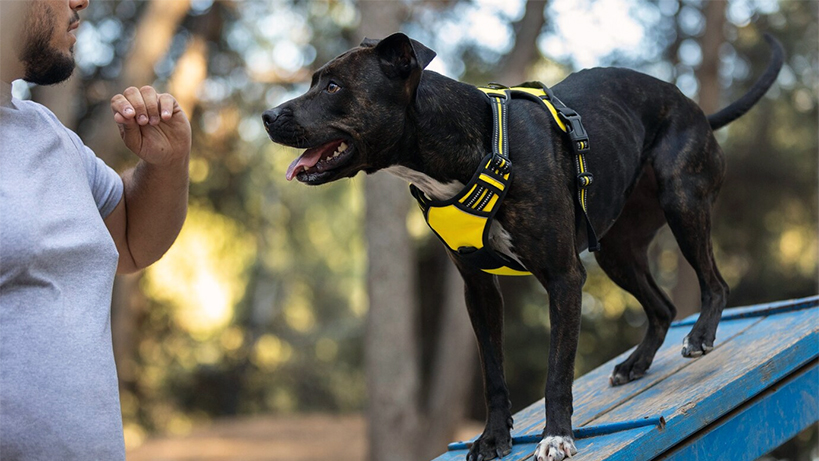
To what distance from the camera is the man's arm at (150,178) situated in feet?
8.88

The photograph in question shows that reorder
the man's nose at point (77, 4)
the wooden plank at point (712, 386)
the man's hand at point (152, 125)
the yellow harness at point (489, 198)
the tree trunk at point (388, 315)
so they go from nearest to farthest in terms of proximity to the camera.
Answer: the man's nose at point (77, 4) → the man's hand at point (152, 125) → the wooden plank at point (712, 386) → the yellow harness at point (489, 198) → the tree trunk at point (388, 315)

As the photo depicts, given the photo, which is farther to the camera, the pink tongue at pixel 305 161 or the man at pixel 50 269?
the pink tongue at pixel 305 161

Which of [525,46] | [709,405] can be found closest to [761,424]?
[709,405]

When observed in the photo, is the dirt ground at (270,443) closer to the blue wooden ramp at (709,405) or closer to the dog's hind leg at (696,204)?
the blue wooden ramp at (709,405)

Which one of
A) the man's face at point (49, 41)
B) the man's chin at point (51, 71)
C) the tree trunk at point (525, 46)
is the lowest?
the tree trunk at point (525, 46)

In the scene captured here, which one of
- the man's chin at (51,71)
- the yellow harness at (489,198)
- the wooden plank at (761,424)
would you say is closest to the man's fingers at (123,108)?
the man's chin at (51,71)

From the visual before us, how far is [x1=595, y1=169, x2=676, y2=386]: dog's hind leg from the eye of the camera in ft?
12.8

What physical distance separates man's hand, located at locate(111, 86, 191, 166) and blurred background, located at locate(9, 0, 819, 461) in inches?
231

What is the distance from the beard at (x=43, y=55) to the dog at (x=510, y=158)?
0.65 m

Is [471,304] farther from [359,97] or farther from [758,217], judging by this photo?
[758,217]

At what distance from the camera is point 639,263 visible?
4023mm

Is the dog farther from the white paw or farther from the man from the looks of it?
the man

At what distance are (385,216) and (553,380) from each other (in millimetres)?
5920

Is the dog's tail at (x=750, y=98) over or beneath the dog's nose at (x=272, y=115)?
over
